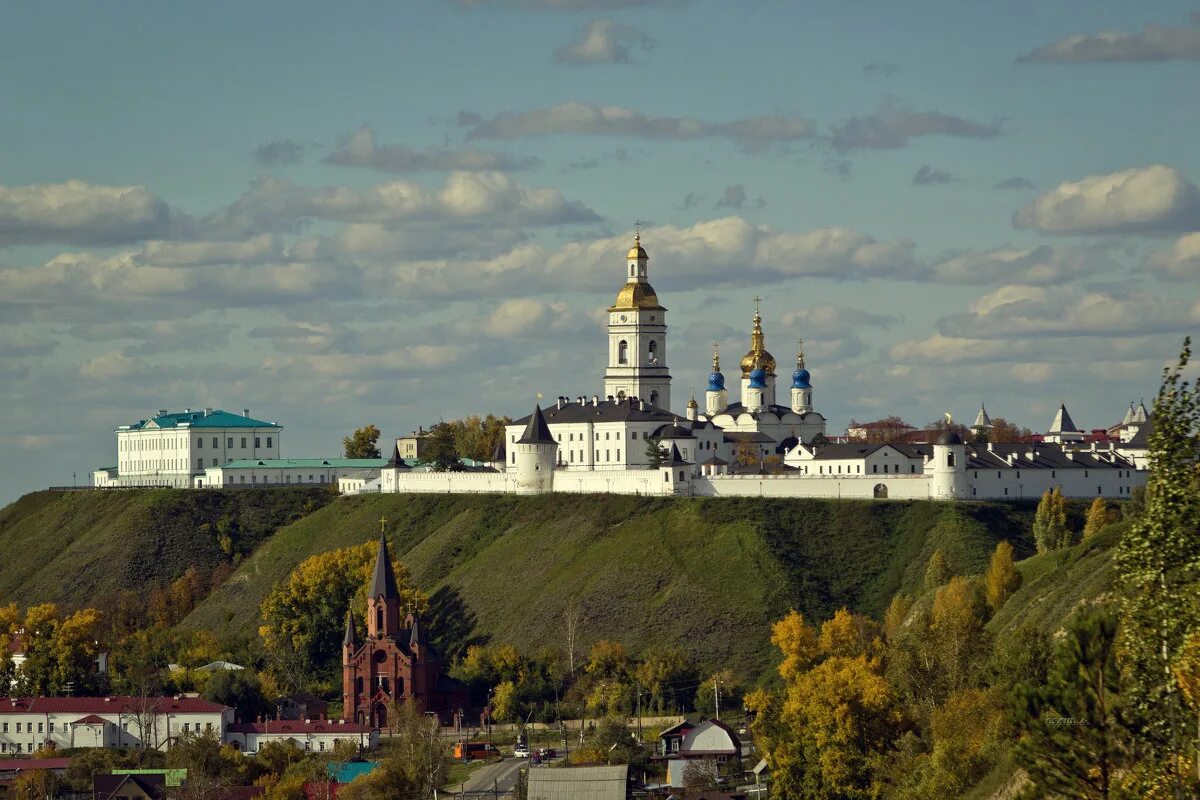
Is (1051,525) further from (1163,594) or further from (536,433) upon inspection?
(1163,594)

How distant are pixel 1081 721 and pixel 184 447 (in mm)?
118275

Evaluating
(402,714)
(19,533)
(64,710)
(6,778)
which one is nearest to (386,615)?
(402,714)

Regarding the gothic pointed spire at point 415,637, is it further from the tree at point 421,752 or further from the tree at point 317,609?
the tree at point 317,609

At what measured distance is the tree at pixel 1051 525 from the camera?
3509 inches

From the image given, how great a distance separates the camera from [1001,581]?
7388cm

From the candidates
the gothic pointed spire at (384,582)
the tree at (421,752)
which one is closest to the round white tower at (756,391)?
the gothic pointed spire at (384,582)

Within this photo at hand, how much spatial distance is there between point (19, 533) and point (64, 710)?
155ft

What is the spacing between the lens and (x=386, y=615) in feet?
282

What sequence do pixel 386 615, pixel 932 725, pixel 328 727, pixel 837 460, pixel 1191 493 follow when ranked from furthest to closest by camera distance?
pixel 837 460 < pixel 386 615 < pixel 328 727 < pixel 932 725 < pixel 1191 493

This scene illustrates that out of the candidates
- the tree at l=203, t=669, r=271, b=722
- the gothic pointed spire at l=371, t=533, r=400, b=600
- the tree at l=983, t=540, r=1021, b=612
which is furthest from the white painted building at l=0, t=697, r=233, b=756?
the tree at l=983, t=540, r=1021, b=612

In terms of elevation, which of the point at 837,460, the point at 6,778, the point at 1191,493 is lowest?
the point at 6,778

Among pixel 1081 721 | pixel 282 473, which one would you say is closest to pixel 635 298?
pixel 282 473

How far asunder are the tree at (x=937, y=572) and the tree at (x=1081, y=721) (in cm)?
4982

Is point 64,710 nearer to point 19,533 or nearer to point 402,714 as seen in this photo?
point 402,714
